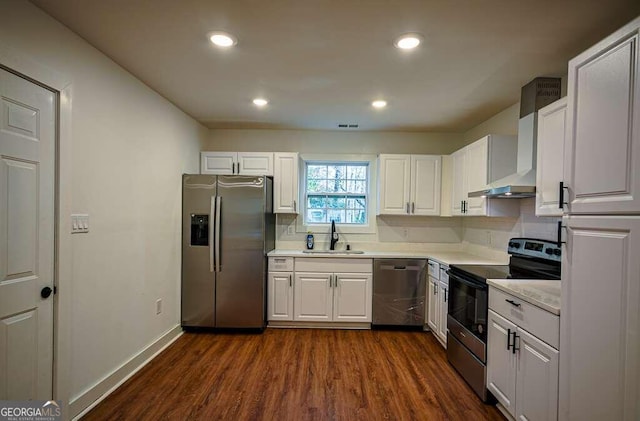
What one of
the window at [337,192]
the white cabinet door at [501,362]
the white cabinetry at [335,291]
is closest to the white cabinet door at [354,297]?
the white cabinetry at [335,291]

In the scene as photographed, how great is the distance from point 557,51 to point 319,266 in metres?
2.86

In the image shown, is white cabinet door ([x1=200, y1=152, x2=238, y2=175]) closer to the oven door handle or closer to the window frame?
the window frame

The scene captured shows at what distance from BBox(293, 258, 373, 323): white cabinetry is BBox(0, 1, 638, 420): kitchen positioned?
4.65ft

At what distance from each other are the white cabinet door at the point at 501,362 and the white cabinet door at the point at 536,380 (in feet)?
0.19

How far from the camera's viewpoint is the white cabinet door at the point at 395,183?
155 inches

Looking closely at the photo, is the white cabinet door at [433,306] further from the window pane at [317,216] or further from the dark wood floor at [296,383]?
the window pane at [317,216]

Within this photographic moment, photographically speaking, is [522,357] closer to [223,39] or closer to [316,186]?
[223,39]

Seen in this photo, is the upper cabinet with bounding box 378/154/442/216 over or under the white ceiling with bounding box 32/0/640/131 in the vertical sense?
under

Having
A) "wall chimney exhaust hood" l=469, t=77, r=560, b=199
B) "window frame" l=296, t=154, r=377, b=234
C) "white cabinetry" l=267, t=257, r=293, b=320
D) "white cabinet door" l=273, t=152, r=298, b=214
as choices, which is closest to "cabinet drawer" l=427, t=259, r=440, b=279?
"window frame" l=296, t=154, r=377, b=234

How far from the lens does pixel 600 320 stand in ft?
4.38

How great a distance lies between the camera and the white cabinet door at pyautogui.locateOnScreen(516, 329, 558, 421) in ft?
5.30

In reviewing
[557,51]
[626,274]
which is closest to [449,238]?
[557,51]

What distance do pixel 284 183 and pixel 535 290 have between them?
281cm
